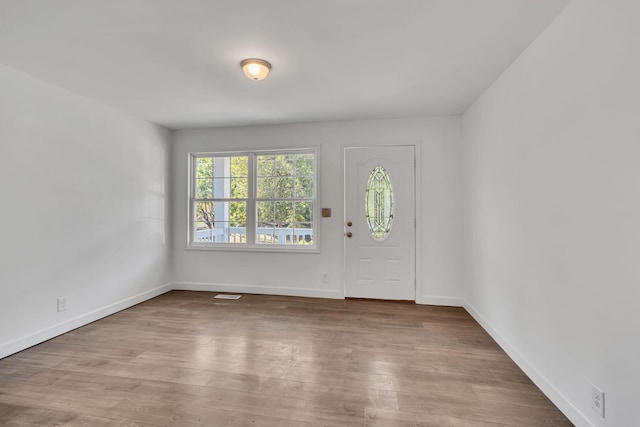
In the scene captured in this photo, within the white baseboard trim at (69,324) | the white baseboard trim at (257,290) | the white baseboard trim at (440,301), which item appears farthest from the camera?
the white baseboard trim at (257,290)

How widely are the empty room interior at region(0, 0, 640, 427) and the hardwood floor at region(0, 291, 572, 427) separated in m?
0.02

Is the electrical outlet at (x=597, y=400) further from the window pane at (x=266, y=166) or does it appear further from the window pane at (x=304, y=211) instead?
the window pane at (x=266, y=166)

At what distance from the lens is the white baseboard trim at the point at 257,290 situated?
4.18 meters

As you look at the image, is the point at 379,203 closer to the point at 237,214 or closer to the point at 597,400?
the point at 237,214

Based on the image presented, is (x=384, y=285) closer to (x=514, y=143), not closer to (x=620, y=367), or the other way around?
(x=514, y=143)

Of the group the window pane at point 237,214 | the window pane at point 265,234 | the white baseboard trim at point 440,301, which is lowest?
the white baseboard trim at point 440,301

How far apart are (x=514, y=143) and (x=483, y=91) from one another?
93cm

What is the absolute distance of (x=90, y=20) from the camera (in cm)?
191

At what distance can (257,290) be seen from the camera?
436cm

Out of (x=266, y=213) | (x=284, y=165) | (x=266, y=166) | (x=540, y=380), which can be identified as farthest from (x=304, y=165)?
(x=540, y=380)

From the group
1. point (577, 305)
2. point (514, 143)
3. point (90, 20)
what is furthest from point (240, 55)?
point (577, 305)

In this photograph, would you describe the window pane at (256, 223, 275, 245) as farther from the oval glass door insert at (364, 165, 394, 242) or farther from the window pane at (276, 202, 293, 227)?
the oval glass door insert at (364, 165, 394, 242)

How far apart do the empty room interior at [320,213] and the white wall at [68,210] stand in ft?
0.07

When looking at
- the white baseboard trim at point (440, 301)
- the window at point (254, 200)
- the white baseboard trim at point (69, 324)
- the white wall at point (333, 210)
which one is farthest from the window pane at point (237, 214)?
the white baseboard trim at point (440, 301)
